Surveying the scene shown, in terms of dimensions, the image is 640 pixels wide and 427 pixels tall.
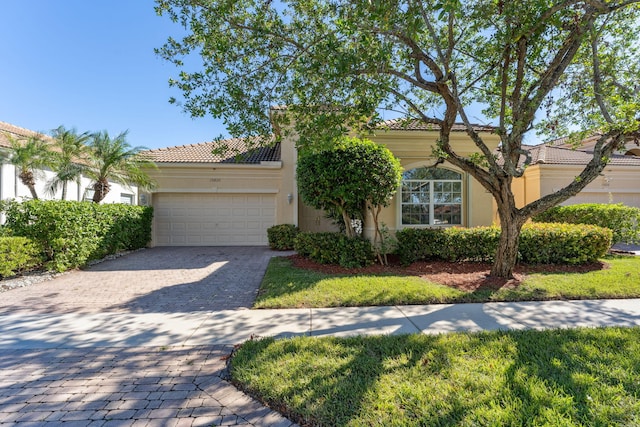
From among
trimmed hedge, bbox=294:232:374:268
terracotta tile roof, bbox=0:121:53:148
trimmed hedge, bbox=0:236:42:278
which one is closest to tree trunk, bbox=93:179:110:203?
terracotta tile roof, bbox=0:121:53:148

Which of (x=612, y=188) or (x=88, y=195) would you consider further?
(x=612, y=188)

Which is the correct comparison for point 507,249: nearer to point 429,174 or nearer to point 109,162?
point 429,174

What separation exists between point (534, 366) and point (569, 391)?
1.36 ft

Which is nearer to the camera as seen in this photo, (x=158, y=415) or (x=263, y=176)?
(x=158, y=415)

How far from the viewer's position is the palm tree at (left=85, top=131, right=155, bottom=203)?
9.96m

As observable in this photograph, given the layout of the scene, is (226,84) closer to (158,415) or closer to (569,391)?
(158,415)

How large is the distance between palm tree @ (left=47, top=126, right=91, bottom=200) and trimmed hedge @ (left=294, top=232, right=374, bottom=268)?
7897mm

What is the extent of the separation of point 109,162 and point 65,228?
2911mm

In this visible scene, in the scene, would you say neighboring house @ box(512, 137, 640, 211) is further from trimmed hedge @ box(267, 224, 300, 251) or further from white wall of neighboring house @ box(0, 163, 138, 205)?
white wall of neighboring house @ box(0, 163, 138, 205)

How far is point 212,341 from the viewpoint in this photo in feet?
13.5

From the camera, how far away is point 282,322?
4.73 m

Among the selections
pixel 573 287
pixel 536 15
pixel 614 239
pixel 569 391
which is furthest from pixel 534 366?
pixel 614 239

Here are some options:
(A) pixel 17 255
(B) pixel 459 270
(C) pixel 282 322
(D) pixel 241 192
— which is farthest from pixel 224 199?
(B) pixel 459 270

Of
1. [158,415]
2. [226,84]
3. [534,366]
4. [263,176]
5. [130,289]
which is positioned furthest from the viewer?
[263,176]
